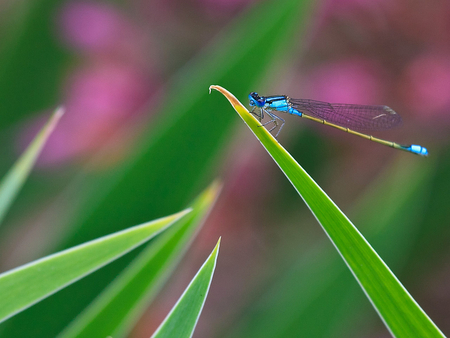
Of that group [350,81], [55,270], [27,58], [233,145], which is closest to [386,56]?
[350,81]

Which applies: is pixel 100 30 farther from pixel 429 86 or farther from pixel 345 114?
pixel 429 86

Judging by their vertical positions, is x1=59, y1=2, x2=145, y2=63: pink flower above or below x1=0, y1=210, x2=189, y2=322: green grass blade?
above

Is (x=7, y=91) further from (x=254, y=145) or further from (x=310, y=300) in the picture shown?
(x=310, y=300)

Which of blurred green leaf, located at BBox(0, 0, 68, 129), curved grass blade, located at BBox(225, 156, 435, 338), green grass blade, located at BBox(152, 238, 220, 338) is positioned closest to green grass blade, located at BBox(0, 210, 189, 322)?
green grass blade, located at BBox(152, 238, 220, 338)

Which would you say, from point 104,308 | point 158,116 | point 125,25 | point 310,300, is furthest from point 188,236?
point 125,25

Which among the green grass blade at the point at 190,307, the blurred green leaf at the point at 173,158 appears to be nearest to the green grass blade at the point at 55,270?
the green grass blade at the point at 190,307

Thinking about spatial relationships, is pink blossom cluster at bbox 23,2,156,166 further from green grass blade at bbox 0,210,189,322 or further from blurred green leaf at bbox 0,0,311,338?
green grass blade at bbox 0,210,189,322
